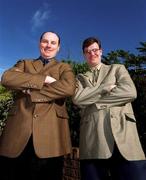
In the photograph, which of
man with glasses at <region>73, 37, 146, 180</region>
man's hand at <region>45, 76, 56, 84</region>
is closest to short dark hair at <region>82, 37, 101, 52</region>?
man with glasses at <region>73, 37, 146, 180</region>

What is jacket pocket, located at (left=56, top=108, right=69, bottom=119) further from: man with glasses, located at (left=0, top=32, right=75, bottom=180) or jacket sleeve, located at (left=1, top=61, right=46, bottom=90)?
jacket sleeve, located at (left=1, top=61, right=46, bottom=90)

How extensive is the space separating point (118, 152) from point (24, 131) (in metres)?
0.84

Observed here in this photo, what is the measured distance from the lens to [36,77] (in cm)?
322

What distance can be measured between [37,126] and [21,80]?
45 centimetres

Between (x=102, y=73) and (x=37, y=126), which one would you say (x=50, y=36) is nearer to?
(x=102, y=73)

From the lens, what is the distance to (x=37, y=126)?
310 cm

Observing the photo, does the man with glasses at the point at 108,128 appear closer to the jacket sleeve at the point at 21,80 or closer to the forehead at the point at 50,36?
the forehead at the point at 50,36

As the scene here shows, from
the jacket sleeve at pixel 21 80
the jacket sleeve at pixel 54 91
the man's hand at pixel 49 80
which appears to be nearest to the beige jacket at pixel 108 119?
the jacket sleeve at pixel 54 91

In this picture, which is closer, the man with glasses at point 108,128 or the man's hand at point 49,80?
the man with glasses at point 108,128

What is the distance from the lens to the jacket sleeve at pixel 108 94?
323 cm

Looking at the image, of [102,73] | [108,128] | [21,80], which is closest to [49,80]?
[21,80]

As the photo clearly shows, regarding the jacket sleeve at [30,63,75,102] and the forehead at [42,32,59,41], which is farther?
the forehead at [42,32,59,41]

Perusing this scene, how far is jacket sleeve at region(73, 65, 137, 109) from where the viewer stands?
3.23m

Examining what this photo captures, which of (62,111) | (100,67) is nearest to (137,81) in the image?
(100,67)
